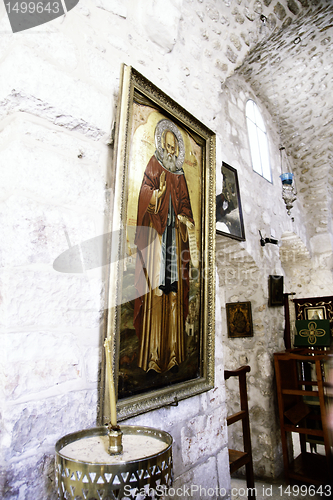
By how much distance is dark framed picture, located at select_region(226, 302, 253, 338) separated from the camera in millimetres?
3664

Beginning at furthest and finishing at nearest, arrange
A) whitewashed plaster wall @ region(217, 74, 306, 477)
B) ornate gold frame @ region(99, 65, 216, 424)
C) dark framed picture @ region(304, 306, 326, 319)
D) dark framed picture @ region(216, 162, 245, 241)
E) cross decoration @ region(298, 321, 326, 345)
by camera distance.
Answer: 1. dark framed picture @ region(304, 306, 326, 319)
2. cross decoration @ region(298, 321, 326, 345)
3. whitewashed plaster wall @ region(217, 74, 306, 477)
4. dark framed picture @ region(216, 162, 245, 241)
5. ornate gold frame @ region(99, 65, 216, 424)

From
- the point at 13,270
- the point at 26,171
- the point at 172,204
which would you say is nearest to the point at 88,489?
the point at 13,270

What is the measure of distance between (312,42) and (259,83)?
0.85m

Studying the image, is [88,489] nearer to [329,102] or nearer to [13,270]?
[13,270]

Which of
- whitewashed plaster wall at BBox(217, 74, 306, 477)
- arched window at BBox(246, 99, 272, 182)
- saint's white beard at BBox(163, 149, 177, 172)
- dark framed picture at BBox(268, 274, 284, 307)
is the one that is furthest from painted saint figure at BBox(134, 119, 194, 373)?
arched window at BBox(246, 99, 272, 182)

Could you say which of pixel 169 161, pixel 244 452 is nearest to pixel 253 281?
pixel 244 452

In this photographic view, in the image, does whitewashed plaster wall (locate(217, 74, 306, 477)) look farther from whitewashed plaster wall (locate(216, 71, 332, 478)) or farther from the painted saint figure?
the painted saint figure

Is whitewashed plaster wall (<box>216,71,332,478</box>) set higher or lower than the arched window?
lower

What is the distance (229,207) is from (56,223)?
262cm

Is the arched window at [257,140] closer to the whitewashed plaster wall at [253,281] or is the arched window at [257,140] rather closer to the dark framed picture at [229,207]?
the whitewashed plaster wall at [253,281]

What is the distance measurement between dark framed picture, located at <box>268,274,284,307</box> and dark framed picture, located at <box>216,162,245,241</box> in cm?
78

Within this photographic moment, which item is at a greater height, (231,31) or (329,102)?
(329,102)

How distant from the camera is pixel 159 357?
1244 millimetres

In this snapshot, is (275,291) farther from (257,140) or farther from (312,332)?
(257,140)
